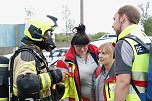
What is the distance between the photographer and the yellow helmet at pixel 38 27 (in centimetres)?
349

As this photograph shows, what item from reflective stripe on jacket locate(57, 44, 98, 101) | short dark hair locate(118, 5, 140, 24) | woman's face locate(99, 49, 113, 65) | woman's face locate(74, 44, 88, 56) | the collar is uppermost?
short dark hair locate(118, 5, 140, 24)

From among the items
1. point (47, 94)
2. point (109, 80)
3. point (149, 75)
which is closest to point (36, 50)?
point (47, 94)

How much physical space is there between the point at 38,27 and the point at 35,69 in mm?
538

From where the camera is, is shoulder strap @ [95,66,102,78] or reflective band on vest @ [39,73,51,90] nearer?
reflective band on vest @ [39,73,51,90]

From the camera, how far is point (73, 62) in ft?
15.1

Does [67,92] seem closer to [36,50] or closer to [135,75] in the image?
[36,50]

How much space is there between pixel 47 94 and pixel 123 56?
35.7 inches

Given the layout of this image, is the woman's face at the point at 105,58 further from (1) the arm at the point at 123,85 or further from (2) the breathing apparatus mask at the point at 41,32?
(1) the arm at the point at 123,85

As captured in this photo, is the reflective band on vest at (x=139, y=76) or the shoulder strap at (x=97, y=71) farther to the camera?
the shoulder strap at (x=97, y=71)

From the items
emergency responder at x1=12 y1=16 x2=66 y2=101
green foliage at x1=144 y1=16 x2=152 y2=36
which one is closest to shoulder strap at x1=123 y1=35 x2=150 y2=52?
emergency responder at x1=12 y1=16 x2=66 y2=101

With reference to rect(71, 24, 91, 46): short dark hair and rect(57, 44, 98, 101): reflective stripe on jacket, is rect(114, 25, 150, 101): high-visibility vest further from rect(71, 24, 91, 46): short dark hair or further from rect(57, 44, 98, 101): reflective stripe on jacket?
rect(71, 24, 91, 46): short dark hair

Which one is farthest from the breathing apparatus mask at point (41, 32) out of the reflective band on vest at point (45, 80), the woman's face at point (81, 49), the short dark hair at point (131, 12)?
the woman's face at point (81, 49)

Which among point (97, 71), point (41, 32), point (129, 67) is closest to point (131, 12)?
point (129, 67)

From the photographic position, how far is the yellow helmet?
3.49 metres
